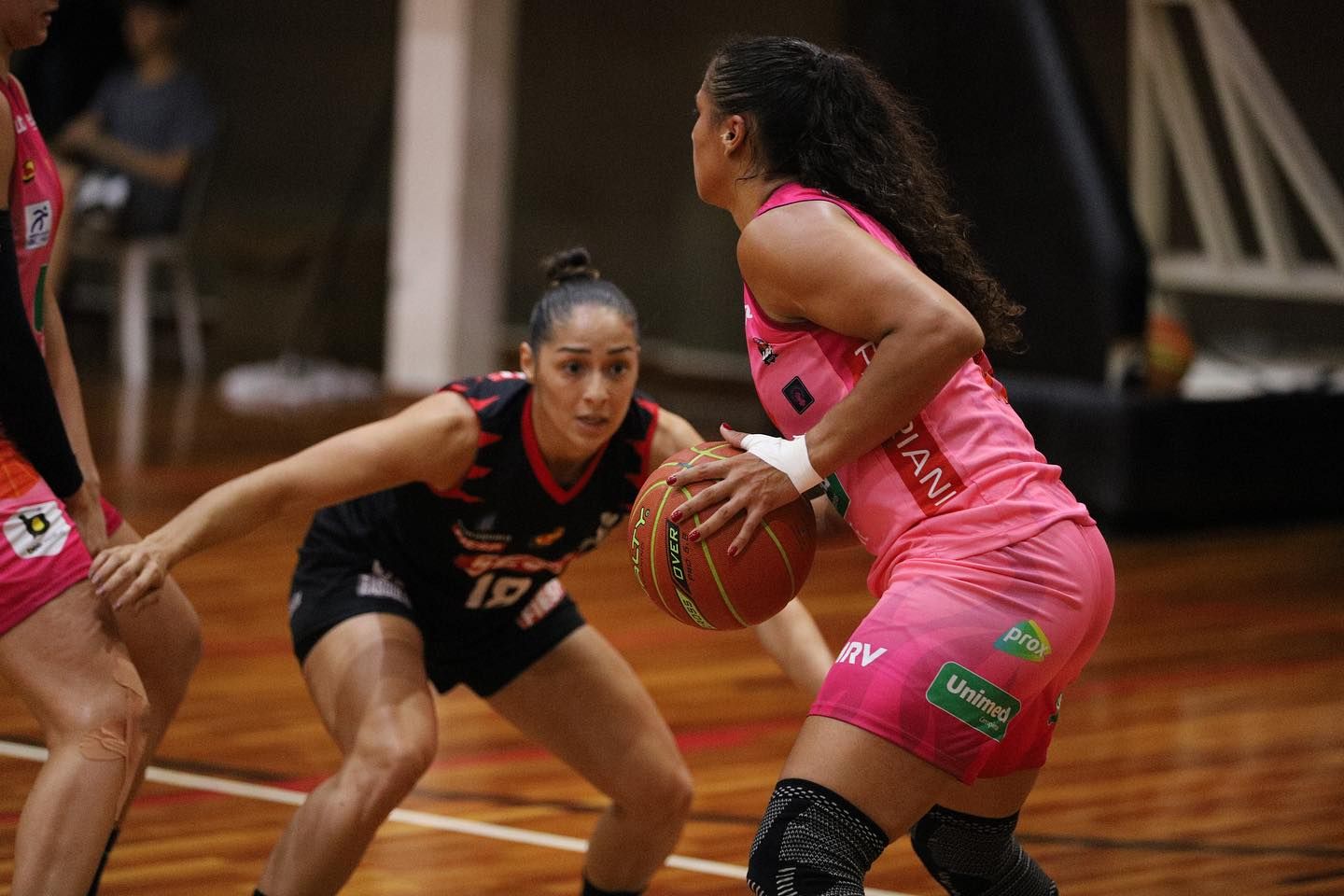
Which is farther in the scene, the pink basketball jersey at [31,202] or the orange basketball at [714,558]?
the pink basketball jersey at [31,202]

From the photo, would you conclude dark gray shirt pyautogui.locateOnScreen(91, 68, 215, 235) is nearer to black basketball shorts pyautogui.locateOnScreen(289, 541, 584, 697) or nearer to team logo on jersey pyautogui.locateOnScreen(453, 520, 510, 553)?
black basketball shorts pyautogui.locateOnScreen(289, 541, 584, 697)

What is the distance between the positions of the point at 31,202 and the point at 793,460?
4.01ft

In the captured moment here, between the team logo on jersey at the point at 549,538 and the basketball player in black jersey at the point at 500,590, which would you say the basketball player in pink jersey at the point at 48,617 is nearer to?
the basketball player in black jersey at the point at 500,590

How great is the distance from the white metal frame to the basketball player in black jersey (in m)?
5.80

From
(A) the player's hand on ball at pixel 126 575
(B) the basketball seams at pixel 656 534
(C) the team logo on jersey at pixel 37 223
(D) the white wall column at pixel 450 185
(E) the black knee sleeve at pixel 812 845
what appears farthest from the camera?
(D) the white wall column at pixel 450 185

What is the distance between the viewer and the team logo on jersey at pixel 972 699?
A: 2307mm

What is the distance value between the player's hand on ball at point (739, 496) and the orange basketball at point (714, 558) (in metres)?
0.02

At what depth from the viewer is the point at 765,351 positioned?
2.48 m

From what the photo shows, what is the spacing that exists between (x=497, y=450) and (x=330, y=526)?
1.43ft

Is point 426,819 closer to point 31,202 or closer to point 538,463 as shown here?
point 538,463

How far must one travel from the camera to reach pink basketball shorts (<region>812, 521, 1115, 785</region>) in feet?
7.55

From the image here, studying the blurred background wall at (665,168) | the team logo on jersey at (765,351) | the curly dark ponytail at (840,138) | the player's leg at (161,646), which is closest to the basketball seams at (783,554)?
the team logo on jersey at (765,351)

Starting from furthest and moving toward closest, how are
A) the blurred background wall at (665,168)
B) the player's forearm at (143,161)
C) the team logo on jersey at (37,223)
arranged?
the player's forearm at (143,161) → the blurred background wall at (665,168) → the team logo on jersey at (37,223)

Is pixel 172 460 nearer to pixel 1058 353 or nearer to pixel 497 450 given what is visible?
pixel 1058 353
